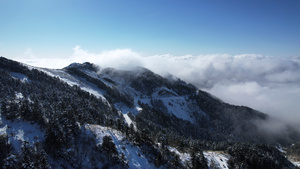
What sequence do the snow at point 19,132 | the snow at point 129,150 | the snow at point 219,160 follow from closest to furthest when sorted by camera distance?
1. the snow at point 19,132
2. the snow at point 129,150
3. the snow at point 219,160

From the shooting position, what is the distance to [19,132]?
4528cm

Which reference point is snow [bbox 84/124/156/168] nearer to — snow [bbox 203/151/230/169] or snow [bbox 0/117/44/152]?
snow [bbox 0/117/44/152]

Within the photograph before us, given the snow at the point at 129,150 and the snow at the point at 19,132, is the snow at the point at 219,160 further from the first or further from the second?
the snow at the point at 19,132

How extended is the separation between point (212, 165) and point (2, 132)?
77.3 m

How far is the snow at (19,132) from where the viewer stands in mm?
41484

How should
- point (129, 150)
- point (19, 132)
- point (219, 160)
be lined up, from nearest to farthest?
point (19, 132)
point (129, 150)
point (219, 160)

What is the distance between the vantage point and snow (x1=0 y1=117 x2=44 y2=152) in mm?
41484

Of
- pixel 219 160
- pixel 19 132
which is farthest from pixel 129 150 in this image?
pixel 219 160

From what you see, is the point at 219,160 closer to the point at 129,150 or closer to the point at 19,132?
the point at 129,150

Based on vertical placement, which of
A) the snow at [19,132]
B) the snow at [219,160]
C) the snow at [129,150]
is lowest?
the snow at [219,160]

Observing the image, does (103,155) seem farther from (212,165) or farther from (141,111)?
(141,111)

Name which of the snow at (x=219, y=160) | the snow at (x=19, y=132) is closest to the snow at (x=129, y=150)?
the snow at (x=19, y=132)

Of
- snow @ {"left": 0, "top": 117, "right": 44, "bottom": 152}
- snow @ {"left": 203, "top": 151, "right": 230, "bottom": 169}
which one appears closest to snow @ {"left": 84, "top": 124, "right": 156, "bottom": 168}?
snow @ {"left": 0, "top": 117, "right": 44, "bottom": 152}

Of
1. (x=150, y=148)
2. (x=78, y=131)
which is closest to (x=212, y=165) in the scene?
Answer: (x=150, y=148)
